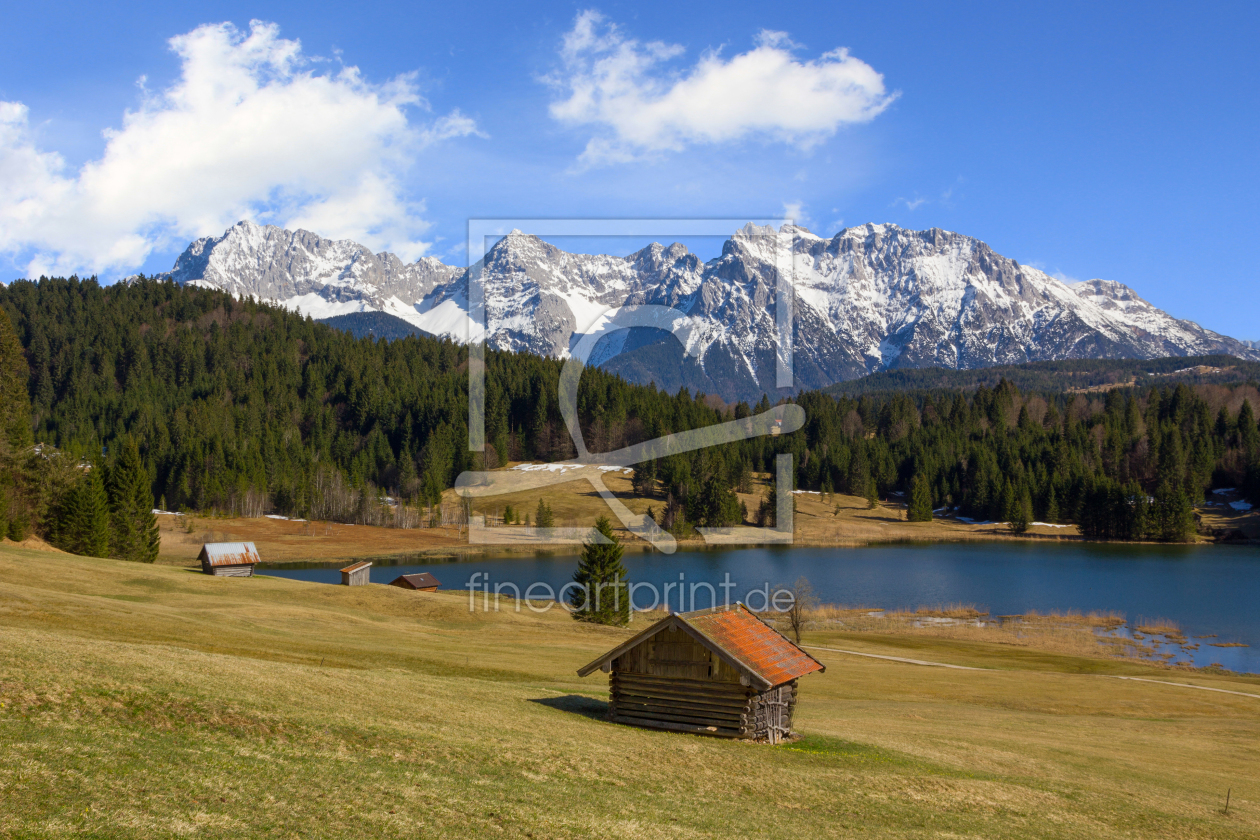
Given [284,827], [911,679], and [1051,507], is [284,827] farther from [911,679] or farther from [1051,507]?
[1051,507]

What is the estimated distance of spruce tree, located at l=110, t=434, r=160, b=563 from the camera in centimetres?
7888

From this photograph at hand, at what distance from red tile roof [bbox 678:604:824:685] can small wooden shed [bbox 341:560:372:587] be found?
48.2 meters

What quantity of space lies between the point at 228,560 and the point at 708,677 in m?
57.8

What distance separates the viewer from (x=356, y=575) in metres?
70.1

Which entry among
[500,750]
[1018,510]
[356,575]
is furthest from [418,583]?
[1018,510]

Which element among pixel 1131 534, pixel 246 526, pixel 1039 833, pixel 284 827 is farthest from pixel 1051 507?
pixel 284 827

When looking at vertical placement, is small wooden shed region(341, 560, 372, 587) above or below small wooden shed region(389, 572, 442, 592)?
above

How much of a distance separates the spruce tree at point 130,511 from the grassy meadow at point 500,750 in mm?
40242


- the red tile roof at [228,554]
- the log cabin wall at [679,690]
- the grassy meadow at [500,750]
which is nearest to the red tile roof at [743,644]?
the log cabin wall at [679,690]

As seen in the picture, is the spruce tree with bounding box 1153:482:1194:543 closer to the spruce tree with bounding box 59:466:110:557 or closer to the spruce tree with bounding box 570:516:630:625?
the spruce tree with bounding box 570:516:630:625

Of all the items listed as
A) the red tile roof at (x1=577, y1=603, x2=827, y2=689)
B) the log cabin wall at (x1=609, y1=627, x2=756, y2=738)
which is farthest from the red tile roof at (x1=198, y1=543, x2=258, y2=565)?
the log cabin wall at (x1=609, y1=627, x2=756, y2=738)

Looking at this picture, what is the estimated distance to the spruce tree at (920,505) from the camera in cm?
15638

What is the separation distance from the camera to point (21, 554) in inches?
2105

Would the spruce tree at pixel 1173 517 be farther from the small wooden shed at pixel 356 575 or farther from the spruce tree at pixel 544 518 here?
the small wooden shed at pixel 356 575
